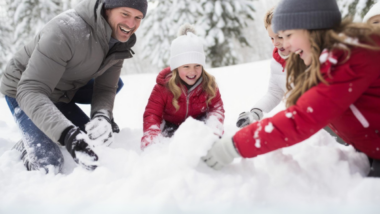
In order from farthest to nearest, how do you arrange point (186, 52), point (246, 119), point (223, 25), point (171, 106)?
point (223, 25), point (171, 106), point (186, 52), point (246, 119)

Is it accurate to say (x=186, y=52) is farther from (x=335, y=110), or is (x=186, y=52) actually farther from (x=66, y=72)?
(x=335, y=110)

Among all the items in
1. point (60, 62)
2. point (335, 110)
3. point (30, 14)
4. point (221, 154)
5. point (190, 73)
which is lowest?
point (30, 14)

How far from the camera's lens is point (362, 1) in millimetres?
7367

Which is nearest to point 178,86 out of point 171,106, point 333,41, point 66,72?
point 171,106

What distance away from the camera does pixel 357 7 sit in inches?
294

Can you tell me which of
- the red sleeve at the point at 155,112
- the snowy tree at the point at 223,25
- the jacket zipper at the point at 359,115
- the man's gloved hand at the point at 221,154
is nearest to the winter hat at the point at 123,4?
the red sleeve at the point at 155,112

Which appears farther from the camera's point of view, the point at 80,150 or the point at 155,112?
the point at 155,112

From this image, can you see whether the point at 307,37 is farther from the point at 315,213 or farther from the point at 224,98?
the point at 224,98

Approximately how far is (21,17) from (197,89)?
11.5 m

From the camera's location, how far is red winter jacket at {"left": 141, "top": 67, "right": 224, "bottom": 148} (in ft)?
8.80

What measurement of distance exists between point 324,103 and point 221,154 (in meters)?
0.56

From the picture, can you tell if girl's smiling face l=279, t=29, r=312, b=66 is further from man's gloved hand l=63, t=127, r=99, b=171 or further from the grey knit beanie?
man's gloved hand l=63, t=127, r=99, b=171

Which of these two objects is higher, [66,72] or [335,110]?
[335,110]

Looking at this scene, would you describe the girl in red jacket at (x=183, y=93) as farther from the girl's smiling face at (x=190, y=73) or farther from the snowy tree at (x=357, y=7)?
the snowy tree at (x=357, y=7)
